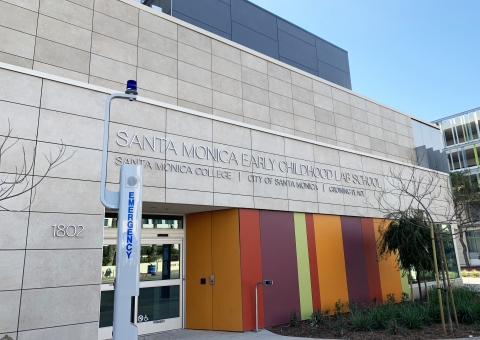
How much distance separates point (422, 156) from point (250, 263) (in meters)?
12.3

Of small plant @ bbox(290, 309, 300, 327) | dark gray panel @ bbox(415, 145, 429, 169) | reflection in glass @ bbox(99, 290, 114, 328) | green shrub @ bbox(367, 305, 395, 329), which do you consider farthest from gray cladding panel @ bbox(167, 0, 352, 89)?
green shrub @ bbox(367, 305, 395, 329)

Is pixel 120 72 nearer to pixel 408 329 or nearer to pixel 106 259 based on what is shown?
pixel 106 259

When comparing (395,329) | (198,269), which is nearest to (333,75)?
(198,269)

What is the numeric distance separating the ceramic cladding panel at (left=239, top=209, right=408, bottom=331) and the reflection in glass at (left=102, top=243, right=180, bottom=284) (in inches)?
81.0

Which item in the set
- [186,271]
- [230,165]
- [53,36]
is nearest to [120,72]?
[53,36]

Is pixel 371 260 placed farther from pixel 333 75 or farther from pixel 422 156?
pixel 333 75

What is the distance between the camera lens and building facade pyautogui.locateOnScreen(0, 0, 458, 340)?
24.9 feet

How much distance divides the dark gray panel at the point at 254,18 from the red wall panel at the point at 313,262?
24.5ft

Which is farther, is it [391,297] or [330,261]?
[391,297]

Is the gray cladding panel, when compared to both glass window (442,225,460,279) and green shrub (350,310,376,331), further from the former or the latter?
green shrub (350,310,376,331)

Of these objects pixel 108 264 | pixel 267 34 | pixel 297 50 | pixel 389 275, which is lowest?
pixel 389 275

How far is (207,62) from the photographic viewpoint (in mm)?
11367

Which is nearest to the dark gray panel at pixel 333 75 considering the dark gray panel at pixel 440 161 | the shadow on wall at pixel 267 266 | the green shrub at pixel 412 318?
the dark gray panel at pixel 440 161

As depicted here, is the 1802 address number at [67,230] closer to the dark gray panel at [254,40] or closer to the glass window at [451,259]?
the dark gray panel at [254,40]
